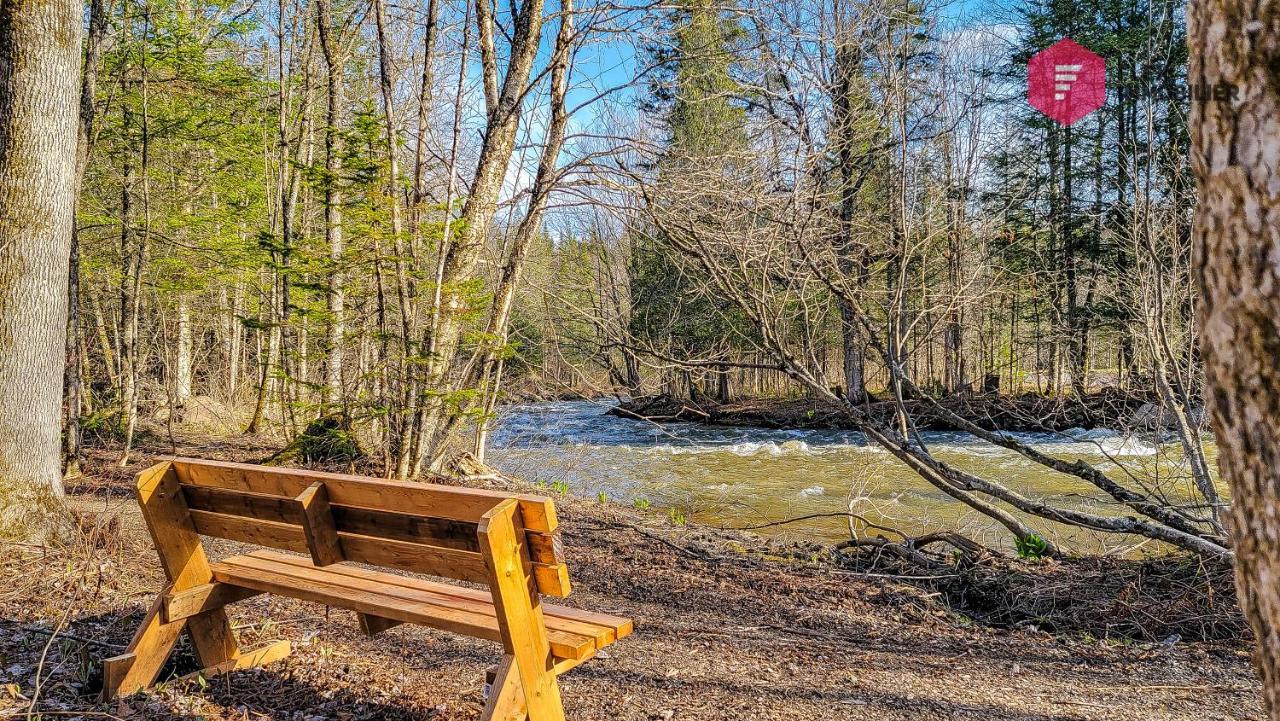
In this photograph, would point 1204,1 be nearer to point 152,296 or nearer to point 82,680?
point 82,680

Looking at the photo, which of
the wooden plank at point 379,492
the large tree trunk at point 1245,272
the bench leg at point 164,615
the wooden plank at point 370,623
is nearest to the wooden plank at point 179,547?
the bench leg at point 164,615

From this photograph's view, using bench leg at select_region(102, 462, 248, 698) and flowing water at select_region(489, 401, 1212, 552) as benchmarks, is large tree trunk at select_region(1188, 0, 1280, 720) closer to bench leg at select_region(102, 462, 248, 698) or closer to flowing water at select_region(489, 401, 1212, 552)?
bench leg at select_region(102, 462, 248, 698)

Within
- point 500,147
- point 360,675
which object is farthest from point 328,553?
point 500,147

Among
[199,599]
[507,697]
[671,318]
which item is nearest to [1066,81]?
[671,318]

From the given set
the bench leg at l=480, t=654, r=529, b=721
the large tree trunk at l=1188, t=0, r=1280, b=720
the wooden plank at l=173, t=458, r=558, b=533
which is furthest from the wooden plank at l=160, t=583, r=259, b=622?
the large tree trunk at l=1188, t=0, r=1280, b=720

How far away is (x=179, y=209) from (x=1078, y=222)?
20.2m

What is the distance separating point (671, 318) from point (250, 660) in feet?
21.0

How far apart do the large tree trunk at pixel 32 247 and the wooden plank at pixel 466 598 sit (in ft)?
8.13

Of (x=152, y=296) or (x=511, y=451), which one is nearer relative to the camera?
(x=511, y=451)

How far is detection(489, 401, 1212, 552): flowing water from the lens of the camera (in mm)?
8875

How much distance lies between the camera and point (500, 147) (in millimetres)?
8383

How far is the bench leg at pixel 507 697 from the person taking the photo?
2.61 meters

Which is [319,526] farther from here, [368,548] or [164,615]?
[164,615]

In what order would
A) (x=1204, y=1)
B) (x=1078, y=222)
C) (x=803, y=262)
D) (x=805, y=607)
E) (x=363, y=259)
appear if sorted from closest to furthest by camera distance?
(x=1204, y=1) → (x=805, y=607) → (x=803, y=262) → (x=363, y=259) → (x=1078, y=222)
